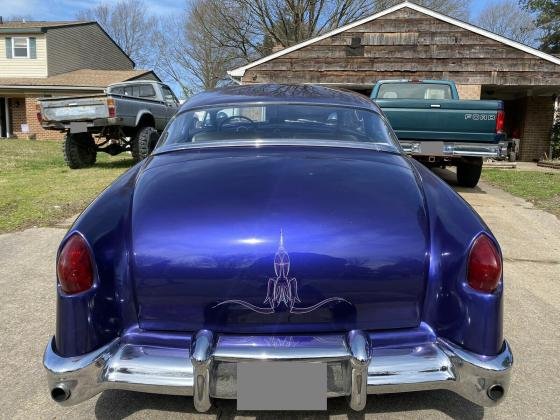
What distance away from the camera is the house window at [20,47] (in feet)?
87.6

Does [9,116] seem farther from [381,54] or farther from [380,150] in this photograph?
[380,150]

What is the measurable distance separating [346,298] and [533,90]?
642 inches

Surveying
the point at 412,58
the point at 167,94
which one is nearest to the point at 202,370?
the point at 167,94

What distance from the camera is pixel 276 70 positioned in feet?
51.1

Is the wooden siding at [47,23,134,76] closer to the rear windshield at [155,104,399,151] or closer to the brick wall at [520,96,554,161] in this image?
the brick wall at [520,96,554,161]

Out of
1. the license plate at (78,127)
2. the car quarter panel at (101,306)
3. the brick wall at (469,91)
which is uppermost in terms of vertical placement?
the brick wall at (469,91)

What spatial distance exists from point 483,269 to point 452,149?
6.29m

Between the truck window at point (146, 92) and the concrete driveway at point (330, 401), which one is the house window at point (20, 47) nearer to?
the truck window at point (146, 92)

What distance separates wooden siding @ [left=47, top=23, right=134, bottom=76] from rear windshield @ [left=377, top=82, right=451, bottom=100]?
23.0 metres

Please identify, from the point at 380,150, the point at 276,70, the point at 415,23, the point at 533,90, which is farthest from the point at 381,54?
the point at 380,150

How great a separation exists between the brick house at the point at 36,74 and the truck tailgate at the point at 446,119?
66.4 ft

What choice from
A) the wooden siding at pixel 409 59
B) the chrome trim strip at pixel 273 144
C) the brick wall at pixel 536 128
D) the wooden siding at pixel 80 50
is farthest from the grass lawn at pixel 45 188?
the wooden siding at pixel 80 50

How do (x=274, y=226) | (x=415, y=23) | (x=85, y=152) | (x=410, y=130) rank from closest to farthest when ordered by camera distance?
(x=274, y=226) → (x=410, y=130) → (x=85, y=152) → (x=415, y=23)

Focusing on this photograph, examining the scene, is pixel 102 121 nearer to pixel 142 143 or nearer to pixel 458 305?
pixel 142 143
